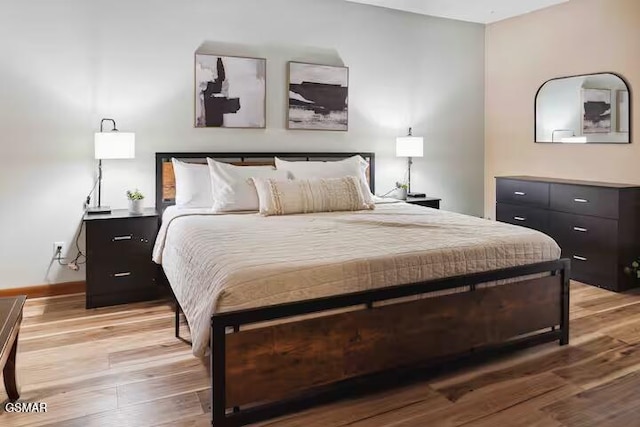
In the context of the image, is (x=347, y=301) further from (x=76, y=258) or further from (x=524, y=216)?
(x=524, y=216)

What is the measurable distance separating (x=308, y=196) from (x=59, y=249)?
6.84ft

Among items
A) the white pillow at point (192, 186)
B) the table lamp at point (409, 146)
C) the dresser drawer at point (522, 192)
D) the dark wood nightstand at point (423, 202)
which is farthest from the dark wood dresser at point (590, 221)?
the white pillow at point (192, 186)

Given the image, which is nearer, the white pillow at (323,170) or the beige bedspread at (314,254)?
the beige bedspread at (314,254)

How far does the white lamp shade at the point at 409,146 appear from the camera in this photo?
4949 mm

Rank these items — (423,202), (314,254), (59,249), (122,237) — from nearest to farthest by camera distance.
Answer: (314,254), (122,237), (59,249), (423,202)

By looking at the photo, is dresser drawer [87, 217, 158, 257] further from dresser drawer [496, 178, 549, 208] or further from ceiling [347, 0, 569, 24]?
dresser drawer [496, 178, 549, 208]

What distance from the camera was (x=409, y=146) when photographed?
4953 millimetres

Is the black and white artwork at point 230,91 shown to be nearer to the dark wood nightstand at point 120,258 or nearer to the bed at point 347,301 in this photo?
the dark wood nightstand at point 120,258

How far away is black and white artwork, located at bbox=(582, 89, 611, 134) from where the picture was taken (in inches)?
178

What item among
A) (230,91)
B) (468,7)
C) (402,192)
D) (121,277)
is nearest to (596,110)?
(468,7)

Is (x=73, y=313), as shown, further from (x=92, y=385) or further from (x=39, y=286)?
(x=92, y=385)

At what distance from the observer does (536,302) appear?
2.79 meters

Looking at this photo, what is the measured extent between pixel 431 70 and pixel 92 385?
4519mm

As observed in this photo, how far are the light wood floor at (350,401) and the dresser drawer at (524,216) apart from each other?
58.2 inches
